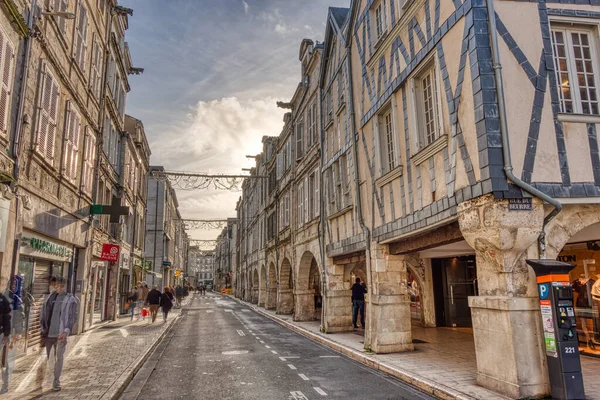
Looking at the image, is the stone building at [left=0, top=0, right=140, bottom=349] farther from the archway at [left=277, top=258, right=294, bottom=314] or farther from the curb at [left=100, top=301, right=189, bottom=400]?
the archway at [left=277, top=258, right=294, bottom=314]

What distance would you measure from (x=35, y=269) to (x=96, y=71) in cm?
763

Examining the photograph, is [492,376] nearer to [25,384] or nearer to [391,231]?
[391,231]

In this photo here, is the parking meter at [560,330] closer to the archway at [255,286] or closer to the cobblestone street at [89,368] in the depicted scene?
the cobblestone street at [89,368]

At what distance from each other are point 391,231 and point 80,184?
9531 mm

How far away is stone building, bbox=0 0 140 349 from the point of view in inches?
300

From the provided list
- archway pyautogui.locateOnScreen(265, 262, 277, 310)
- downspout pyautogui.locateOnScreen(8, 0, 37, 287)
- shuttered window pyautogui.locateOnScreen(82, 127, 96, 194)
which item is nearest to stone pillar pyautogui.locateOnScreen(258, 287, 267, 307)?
archway pyautogui.locateOnScreen(265, 262, 277, 310)

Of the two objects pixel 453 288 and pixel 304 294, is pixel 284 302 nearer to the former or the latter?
pixel 304 294

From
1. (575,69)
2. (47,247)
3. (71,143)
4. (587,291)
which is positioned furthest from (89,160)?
(587,291)

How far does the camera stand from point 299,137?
822 inches

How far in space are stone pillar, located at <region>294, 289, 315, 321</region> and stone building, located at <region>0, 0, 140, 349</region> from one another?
830 centimetres

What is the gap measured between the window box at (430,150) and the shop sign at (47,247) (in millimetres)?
8183

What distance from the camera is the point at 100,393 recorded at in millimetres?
6258

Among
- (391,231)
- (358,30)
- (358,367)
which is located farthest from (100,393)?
(358,30)

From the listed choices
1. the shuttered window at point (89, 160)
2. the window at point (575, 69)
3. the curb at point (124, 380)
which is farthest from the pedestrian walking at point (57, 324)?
the window at point (575, 69)
